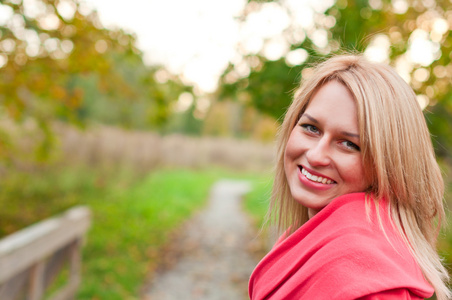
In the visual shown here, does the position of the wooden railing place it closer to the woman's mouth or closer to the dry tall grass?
the woman's mouth

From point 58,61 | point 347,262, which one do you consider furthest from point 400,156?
point 58,61

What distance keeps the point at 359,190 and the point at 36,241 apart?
317cm

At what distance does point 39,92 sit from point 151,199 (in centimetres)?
576

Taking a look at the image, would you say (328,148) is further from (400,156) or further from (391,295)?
(391,295)

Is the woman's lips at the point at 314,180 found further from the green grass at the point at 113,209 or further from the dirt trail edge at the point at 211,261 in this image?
the dirt trail edge at the point at 211,261

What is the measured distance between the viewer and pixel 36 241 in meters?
3.60

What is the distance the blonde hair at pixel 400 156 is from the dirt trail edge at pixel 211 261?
4.59m

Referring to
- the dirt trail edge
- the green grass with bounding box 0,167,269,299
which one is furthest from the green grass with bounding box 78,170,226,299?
the dirt trail edge

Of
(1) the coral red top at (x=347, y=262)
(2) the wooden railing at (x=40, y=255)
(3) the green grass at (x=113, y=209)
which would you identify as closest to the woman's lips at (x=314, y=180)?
(1) the coral red top at (x=347, y=262)

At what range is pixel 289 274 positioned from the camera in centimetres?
126

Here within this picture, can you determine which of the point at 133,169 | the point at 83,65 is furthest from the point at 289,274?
the point at 133,169

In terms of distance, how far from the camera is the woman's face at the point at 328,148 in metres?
1.33

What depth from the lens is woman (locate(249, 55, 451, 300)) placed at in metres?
1.12

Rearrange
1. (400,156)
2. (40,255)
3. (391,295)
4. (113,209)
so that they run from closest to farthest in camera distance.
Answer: (391,295) < (400,156) < (40,255) < (113,209)
